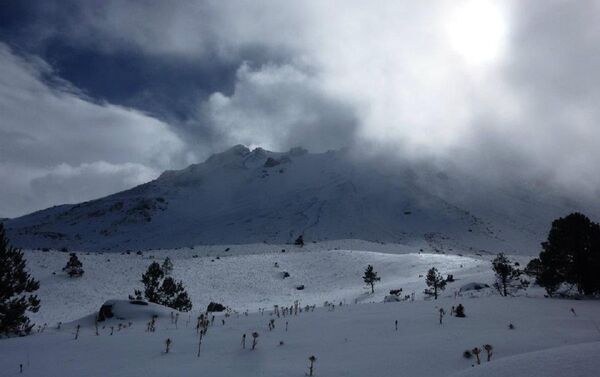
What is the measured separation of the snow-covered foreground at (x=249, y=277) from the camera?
4003 cm

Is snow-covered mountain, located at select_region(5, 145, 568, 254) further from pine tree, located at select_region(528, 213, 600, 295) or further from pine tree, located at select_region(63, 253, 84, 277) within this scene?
pine tree, located at select_region(528, 213, 600, 295)

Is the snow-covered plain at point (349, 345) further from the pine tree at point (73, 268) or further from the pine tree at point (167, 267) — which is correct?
the pine tree at point (167, 267)

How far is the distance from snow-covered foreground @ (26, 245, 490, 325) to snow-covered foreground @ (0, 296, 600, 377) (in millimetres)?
26039

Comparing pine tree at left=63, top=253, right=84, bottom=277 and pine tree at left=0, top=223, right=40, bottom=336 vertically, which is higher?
pine tree at left=63, top=253, right=84, bottom=277

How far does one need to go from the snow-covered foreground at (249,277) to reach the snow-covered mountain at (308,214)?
51.8 meters

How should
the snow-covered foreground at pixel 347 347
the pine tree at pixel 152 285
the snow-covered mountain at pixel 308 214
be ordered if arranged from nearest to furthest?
the snow-covered foreground at pixel 347 347
the pine tree at pixel 152 285
the snow-covered mountain at pixel 308 214

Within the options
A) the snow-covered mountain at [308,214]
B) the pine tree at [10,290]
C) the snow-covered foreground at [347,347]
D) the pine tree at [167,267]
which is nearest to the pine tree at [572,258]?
the snow-covered foreground at [347,347]

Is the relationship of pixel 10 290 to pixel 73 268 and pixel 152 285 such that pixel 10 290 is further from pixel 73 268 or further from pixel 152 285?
pixel 73 268

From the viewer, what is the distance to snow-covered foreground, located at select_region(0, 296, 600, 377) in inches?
258

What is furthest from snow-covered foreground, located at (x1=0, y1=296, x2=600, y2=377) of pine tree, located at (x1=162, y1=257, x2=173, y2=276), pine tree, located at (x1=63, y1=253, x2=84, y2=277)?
pine tree, located at (x1=162, y1=257, x2=173, y2=276)

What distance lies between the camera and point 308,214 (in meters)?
140

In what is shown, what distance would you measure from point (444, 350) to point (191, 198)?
18110 cm

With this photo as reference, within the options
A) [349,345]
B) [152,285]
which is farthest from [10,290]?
[152,285]

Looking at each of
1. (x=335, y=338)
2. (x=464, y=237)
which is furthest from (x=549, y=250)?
(x=464, y=237)
